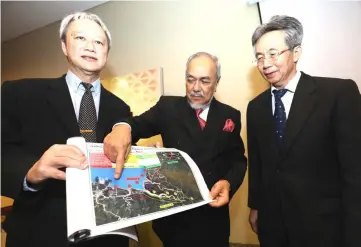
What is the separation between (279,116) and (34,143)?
96 cm

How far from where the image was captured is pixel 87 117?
1.02 m

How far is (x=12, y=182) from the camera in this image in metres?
0.82

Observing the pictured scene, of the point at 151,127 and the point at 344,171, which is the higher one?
the point at 151,127

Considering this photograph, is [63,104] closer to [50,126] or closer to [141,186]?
[50,126]

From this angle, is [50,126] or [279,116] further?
[279,116]

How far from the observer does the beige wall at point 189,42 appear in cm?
196

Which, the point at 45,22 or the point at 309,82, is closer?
the point at 309,82

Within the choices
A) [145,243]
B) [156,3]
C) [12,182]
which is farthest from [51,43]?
[12,182]

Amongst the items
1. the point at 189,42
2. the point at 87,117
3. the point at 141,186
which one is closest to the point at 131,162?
the point at 141,186

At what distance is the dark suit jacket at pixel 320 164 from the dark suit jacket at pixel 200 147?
0.77 feet

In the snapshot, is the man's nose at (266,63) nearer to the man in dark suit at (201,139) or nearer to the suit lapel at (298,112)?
the suit lapel at (298,112)

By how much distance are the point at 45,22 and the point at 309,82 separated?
3.24 metres

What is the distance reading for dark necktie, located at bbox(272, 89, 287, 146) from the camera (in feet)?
3.65

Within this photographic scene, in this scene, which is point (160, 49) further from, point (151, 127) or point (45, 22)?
point (45, 22)
